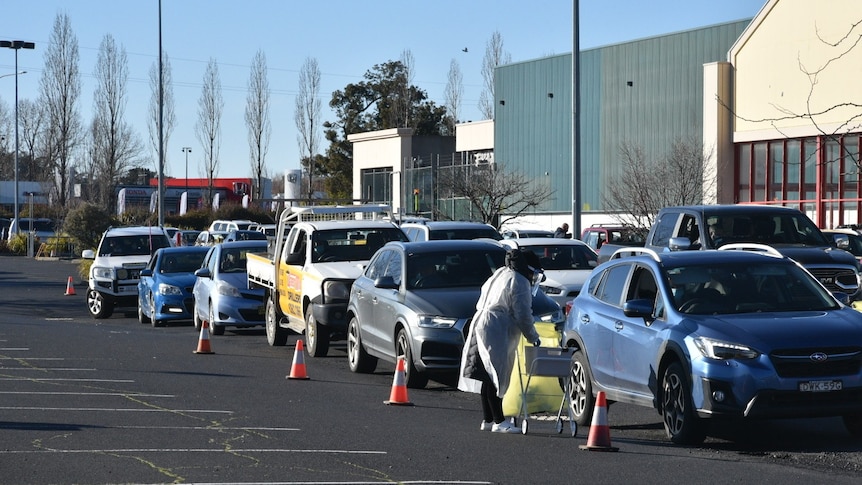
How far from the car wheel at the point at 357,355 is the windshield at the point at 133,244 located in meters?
15.7

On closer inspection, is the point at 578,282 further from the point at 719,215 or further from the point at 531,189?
the point at 531,189

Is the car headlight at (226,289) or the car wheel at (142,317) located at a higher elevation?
the car headlight at (226,289)

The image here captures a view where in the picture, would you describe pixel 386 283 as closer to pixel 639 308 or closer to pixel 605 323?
pixel 605 323

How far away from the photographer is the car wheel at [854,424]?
1118 cm

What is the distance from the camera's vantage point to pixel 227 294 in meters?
23.6

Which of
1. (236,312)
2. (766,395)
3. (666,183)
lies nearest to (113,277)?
(236,312)

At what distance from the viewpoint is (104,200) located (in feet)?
267

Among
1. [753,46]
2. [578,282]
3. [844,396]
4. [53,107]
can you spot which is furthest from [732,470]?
[53,107]

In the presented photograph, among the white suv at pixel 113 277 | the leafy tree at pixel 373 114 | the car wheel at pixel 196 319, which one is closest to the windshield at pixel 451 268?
the car wheel at pixel 196 319

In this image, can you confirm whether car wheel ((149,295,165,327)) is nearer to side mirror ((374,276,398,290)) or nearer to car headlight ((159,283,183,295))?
car headlight ((159,283,183,295))

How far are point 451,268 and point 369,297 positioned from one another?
1.17m

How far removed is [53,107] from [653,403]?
73234 mm

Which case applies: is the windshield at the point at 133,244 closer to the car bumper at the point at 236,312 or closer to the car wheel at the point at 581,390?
the car bumper at the point at 236,312

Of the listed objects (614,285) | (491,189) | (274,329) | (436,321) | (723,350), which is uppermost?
(491,189)
